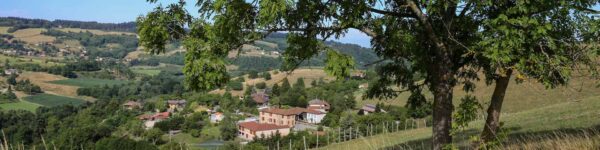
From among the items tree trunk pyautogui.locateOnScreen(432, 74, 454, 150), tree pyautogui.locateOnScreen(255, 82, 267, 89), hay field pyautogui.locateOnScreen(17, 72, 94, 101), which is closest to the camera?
tree trunk pyautogui.locateOnScreen(432, 74, 454, 150)

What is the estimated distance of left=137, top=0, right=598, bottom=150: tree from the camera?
7.47 m

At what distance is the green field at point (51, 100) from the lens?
128 m

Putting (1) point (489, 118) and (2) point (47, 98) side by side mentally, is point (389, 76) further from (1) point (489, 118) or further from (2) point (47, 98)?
(2) point (47, 98)

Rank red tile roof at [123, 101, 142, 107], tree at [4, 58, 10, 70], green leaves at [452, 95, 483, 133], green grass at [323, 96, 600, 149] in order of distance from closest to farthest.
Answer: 1. green leaves at [452, 95, 483, 133]
2. green grass at [323, 96, 600, 149]
3. red tile roof at [123, 101, 142, 107]
4. tree at [4, 58, 10, 70]

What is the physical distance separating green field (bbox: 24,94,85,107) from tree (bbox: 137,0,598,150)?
12956cm

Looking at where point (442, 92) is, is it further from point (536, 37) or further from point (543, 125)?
point (543, 125)

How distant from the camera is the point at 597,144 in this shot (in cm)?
610

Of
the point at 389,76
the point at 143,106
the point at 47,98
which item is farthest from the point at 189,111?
the point at 389,76

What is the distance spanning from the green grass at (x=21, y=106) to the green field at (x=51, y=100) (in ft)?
9.44

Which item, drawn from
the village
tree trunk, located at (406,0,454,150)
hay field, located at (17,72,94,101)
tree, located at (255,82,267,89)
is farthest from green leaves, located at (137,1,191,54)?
hay field, located at (17,72,94,101)

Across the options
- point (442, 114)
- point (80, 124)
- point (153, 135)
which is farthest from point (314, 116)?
point (442, 114)

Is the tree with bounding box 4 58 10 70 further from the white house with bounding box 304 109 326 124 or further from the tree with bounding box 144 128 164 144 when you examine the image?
the white house with bounding box 304 109 326 124

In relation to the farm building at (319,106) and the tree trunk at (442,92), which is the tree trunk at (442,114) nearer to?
the tree trunk at (442,92)

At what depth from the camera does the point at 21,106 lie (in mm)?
119938
